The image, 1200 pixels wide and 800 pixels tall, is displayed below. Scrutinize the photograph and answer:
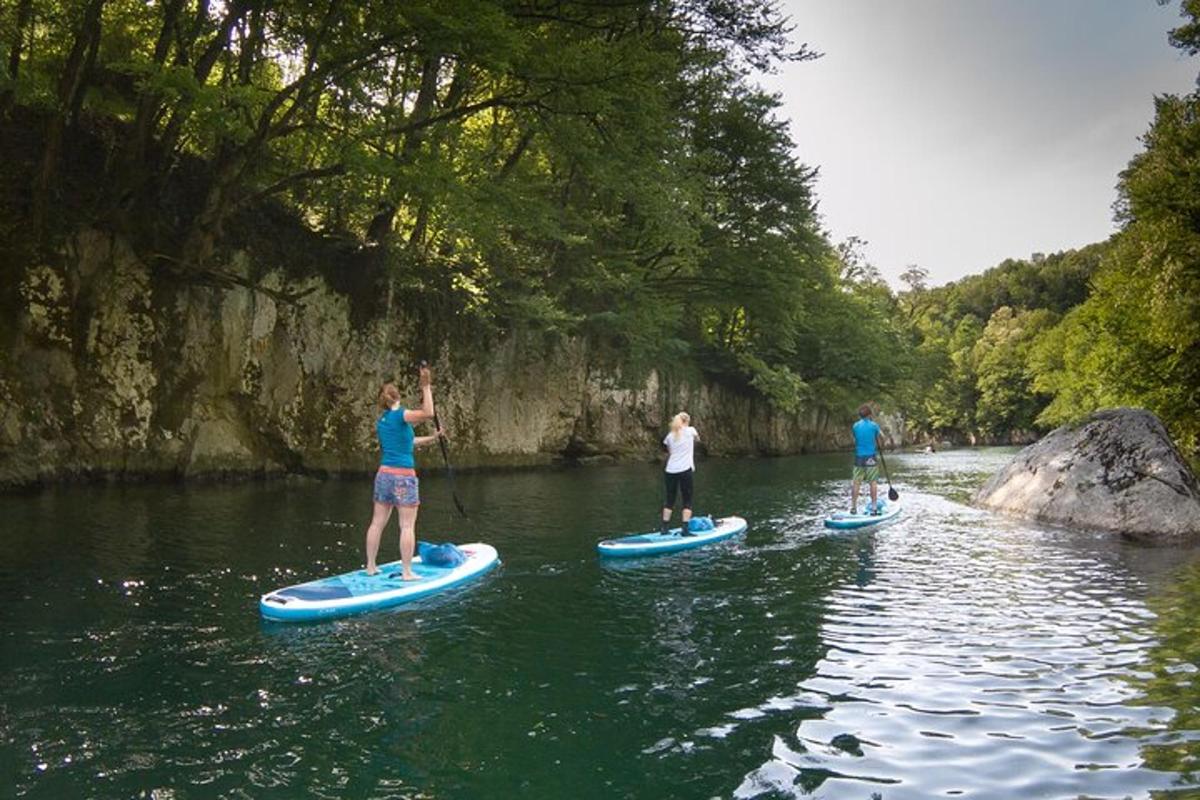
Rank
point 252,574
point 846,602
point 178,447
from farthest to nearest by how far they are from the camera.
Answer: point 178,447, point 252,574, point 846,602

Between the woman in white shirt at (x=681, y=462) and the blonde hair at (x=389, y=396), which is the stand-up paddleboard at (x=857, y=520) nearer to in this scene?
the woman in white shirt at (x=681, y=462)

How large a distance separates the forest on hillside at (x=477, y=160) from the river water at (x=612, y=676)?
10136 millimetres

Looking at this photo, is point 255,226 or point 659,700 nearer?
point 659,700

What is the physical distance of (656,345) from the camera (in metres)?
38.5

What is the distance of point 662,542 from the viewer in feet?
42.9

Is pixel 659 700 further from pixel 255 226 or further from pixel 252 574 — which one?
pixel 255 226

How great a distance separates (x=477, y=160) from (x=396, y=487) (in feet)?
39.1

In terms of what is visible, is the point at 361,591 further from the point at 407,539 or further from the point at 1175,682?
the point at 1175,682

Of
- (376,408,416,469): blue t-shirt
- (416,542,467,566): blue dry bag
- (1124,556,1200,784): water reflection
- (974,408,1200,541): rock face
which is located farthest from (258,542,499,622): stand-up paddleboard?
(974,408,1200,541): rock face

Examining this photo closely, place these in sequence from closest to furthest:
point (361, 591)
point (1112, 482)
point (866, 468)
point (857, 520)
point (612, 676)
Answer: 1. point (612, 676)
2. point (361, 591)
3. point (1112, 482)
4. point (857, 520)
5. point (866, 468)

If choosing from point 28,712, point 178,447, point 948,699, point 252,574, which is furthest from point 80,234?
point 948,699

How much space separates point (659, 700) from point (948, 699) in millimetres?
2250

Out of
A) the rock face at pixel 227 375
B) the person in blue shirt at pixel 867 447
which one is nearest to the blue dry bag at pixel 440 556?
the person in blue shirt at pixel 867 447

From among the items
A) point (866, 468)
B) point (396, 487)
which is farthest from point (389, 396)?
point (866, 468)
